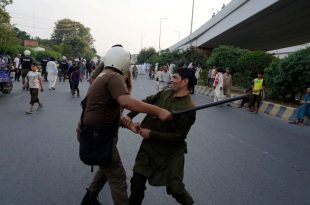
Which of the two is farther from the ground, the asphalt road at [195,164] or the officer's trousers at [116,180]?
the officer's trousers at [116,180]

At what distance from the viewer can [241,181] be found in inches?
227

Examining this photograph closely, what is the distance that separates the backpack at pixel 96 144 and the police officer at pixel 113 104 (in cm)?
5

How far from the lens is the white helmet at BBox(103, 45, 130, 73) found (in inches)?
143

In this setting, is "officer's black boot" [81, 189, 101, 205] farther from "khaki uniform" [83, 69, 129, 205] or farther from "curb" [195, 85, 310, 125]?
"curb" [195, 85, 310, 125]

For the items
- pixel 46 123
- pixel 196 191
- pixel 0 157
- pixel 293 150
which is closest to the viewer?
pixel 196 191

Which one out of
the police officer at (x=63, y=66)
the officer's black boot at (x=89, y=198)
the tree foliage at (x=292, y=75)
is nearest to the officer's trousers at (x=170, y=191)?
the officer's black boot at (x=89, y=198)

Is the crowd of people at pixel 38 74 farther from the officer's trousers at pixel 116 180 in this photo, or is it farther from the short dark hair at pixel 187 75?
the short dark hair at pixel 187 75

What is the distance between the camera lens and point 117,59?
11.9 feet

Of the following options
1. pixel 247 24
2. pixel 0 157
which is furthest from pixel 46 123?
pixel 247 24

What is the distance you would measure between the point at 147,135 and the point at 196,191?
1.82 m

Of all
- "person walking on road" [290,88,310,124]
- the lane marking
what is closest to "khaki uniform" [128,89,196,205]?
the lane marking

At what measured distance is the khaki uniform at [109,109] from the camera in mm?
Answer: 3434

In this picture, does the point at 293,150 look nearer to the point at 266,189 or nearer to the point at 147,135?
the point at 266,189

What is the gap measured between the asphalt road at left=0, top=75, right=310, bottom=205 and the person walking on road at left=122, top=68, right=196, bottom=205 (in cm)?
98
